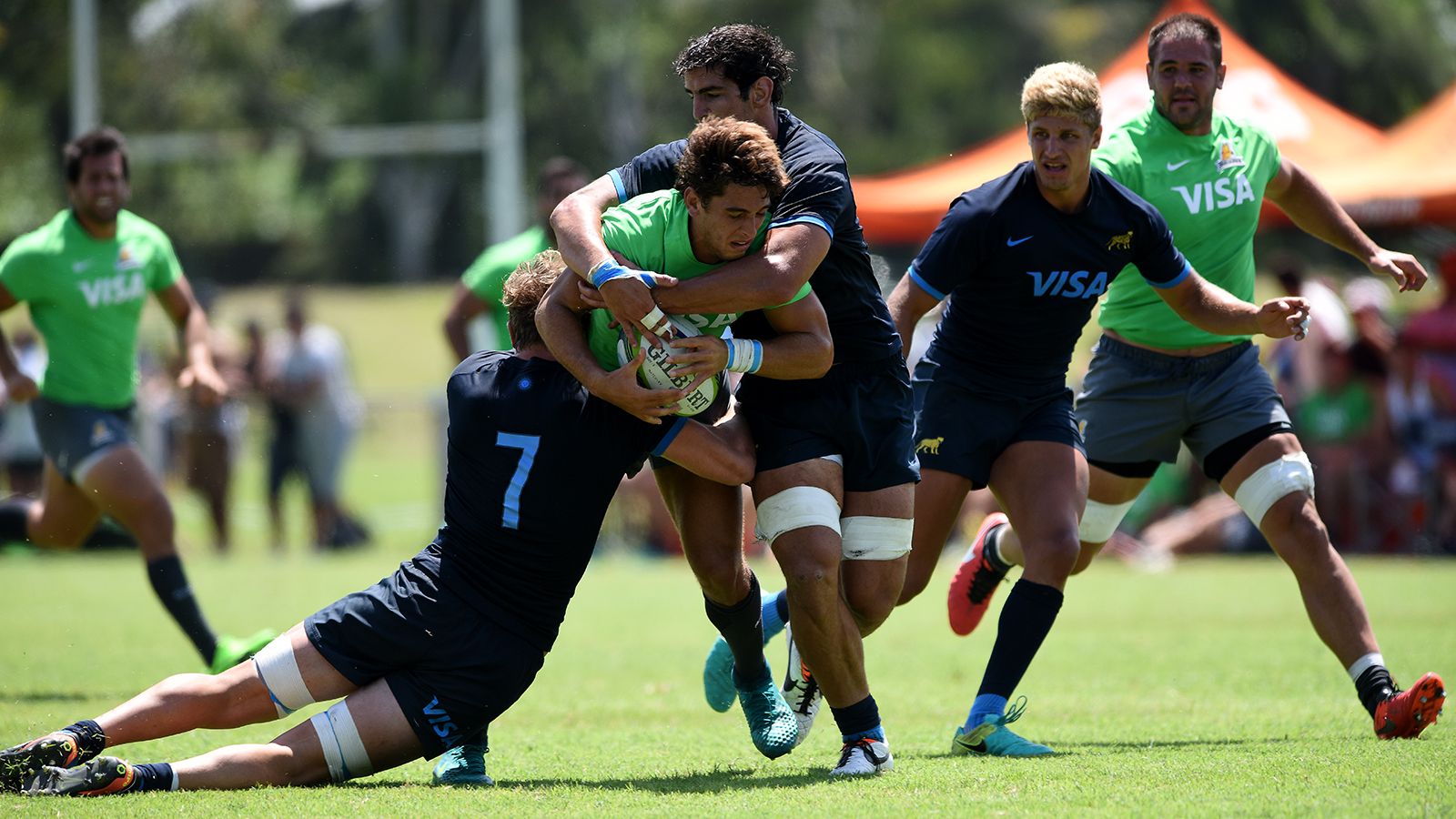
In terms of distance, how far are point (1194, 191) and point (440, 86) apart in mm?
37989

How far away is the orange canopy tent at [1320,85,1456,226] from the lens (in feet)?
43.9

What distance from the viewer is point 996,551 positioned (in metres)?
6.68

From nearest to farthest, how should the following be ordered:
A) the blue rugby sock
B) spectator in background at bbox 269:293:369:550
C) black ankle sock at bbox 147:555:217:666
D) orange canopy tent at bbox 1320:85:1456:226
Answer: the blue rugby sock
black ankle sock at bbox 147:555:217:666
orange canopy tent at bbox 1320:85:1456:226
spectator in background at bbox 269:293:369:550

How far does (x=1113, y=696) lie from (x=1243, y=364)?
5.72 ft

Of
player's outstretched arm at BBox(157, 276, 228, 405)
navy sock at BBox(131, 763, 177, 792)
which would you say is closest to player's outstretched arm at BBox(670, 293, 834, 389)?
navy sock at BBox(131, 763, 177, 792)

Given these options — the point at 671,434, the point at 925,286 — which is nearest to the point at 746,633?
the point at 671,434

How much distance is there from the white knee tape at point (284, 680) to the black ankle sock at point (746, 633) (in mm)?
1441

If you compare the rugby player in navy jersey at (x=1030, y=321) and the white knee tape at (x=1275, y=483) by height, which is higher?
the rugby player in navy jersey at (x=1030, y=321)

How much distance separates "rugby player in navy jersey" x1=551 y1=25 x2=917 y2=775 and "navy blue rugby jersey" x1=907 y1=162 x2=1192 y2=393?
1.44 ft

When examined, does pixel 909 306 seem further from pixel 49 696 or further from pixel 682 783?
pixel 49 696

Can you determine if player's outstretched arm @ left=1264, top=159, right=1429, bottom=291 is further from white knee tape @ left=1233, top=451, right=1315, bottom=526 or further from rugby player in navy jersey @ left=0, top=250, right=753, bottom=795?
rugby player in navy jersey @ left=0, top=250, right=753, bottom=795

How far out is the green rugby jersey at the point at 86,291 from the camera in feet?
26.3

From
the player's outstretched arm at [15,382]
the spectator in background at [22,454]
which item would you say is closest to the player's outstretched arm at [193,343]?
the player's outstretched arm at [15,382]

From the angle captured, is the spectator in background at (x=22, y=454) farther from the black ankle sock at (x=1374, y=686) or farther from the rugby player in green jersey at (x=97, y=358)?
the black ankle sock at (x=1374, y=686)
